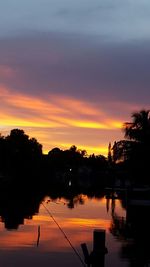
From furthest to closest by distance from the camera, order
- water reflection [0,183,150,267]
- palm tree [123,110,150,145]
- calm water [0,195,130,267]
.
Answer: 1. palm tree [123,110,150,145]
2. water reflection [0,183,150,267]
3. calm water [0,195,130,267]

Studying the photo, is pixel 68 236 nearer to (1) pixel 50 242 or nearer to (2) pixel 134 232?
(1) pixel 50 242

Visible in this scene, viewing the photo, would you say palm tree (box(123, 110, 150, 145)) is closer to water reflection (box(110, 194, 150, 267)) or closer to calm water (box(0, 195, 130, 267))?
water reflection (box(110, 194, 150, 267))

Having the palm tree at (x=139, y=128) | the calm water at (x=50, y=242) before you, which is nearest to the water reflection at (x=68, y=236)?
the calm water at (x=50, y=242)

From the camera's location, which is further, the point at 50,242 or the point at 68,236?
the point at 68,236

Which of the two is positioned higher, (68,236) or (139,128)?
(139,128)

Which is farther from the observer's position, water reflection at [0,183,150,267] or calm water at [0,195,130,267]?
water reflection at [0,183,150,267]

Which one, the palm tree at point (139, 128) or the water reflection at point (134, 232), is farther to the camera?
the palm tree at point (139, 128)

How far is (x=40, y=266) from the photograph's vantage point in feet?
74.0

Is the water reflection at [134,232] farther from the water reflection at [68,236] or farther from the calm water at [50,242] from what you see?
the calm water at [50,242]

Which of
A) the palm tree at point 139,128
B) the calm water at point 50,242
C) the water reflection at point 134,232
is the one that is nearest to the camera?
the calm water at point 50,242

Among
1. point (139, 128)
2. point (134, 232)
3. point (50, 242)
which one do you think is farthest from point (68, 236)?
point (139, 128)

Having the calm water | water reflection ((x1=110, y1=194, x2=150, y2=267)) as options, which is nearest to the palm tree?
water reflection ((x1=110, y1=194, x2=150, y2=267))

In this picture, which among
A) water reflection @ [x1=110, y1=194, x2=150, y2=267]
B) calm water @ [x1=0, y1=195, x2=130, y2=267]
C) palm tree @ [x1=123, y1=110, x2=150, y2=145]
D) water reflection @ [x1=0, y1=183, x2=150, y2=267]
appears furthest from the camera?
palm tree @ [x1=123, y1=110, x2=150, y2=145]

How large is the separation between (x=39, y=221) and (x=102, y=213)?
12.3 meters
